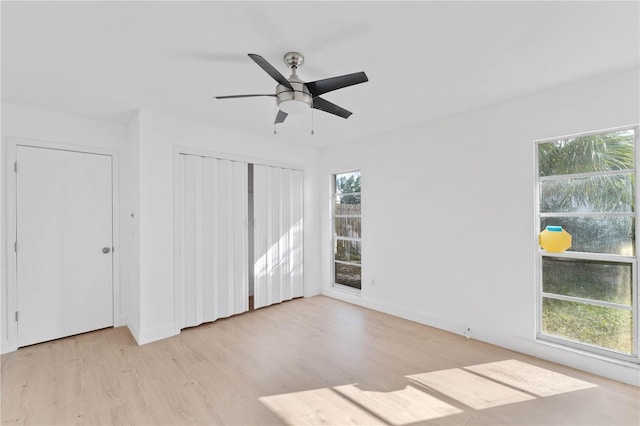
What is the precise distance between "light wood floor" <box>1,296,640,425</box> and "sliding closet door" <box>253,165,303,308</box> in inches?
43.2

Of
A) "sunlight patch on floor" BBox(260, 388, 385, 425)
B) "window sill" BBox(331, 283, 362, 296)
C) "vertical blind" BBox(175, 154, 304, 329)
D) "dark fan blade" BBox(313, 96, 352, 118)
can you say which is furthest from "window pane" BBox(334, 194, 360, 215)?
"sunlight patch on floor" BBox(260, 388, 385, 425)

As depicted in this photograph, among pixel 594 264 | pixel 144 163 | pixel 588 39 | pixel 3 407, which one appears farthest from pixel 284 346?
pixel 588 39

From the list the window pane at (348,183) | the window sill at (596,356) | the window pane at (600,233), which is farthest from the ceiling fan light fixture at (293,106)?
the window sill at (596,356)

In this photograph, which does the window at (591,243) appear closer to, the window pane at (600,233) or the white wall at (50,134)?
the window pane at (600,233)

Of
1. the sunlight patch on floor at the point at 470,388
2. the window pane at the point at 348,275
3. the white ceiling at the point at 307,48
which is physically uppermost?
the white ceiling at the point at 307,48

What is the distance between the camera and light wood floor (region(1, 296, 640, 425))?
6.66 ft

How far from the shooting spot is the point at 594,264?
105 inches

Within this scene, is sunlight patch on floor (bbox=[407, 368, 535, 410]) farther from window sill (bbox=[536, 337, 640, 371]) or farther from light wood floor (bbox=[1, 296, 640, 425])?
Answer: window sill (bbox=[536, 337, 640, 371])

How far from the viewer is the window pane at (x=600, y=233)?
2.52m

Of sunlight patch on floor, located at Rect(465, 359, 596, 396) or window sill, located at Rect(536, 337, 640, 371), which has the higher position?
window sill, located at Rect(536, 337, 640, 371)

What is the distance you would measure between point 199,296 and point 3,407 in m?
1.81

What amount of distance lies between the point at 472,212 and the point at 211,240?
332cm

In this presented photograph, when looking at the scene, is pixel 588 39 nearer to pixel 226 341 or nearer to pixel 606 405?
pixel 606 405

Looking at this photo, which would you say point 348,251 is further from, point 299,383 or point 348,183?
point 299,383
